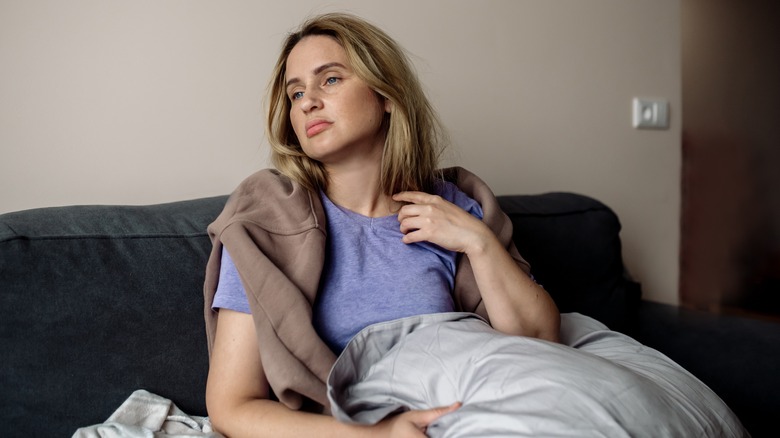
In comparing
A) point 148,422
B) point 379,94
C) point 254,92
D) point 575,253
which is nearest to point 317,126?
point 379,94

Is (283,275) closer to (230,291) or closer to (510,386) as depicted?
(230,291)

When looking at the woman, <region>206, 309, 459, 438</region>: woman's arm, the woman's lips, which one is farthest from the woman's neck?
<region>206, 309, 459, 438</region>: woman's arm

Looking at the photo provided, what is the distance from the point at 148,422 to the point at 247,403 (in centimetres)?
17

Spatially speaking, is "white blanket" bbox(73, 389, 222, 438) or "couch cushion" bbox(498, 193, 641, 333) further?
"couch cushion" bbox(498, 193, 641, 333)

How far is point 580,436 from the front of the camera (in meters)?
0.71

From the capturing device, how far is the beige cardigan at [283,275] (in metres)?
0.98

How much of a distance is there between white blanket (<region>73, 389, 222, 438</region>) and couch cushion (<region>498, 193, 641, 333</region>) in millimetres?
840

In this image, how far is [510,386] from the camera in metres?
0.77

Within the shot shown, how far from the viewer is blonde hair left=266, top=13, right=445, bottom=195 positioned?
122 cm

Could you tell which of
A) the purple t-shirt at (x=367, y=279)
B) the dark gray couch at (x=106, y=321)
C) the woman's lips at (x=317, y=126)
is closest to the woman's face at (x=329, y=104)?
the woman's lips at (x=317, y=126)

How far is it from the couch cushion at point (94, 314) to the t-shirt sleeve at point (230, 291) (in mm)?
112

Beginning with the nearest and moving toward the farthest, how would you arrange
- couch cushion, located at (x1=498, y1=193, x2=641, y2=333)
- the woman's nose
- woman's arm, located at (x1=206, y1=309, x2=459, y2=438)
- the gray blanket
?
the gray blanket < woman's arm, located at (x1=206, y1=309, x2=459, y2=438) < the woman's nose < couch cushion, located at (x1=498, y1=193, x2=641, y2=333)

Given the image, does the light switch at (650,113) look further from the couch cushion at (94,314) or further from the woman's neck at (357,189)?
the couch cushion at (94,314)

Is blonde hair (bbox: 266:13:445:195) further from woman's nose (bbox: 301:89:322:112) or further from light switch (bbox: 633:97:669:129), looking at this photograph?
light switch (bbox: 633:97:669:129)
